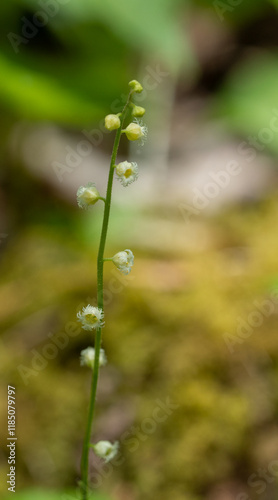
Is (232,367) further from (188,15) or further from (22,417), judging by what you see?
(188,15)

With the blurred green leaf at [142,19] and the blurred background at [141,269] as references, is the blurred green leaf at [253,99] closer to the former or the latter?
the blurred background at [141,269]

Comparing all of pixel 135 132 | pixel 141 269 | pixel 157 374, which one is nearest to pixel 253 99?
pixel 141 269

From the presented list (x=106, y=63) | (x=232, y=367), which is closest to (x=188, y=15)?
(x=106, y=63)

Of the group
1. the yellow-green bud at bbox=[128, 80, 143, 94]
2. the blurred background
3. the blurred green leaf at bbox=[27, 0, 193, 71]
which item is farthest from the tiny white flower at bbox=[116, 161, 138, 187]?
the blurred green leaf at bbox=[27, 0, 193, 71]

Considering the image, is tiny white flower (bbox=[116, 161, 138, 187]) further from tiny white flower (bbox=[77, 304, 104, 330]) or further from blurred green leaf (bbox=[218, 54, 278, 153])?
blurred green leaf (bbox=[218, 54, 278, 153])

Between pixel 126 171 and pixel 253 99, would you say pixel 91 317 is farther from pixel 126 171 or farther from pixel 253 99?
pixel 253 99

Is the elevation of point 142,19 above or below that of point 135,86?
above
